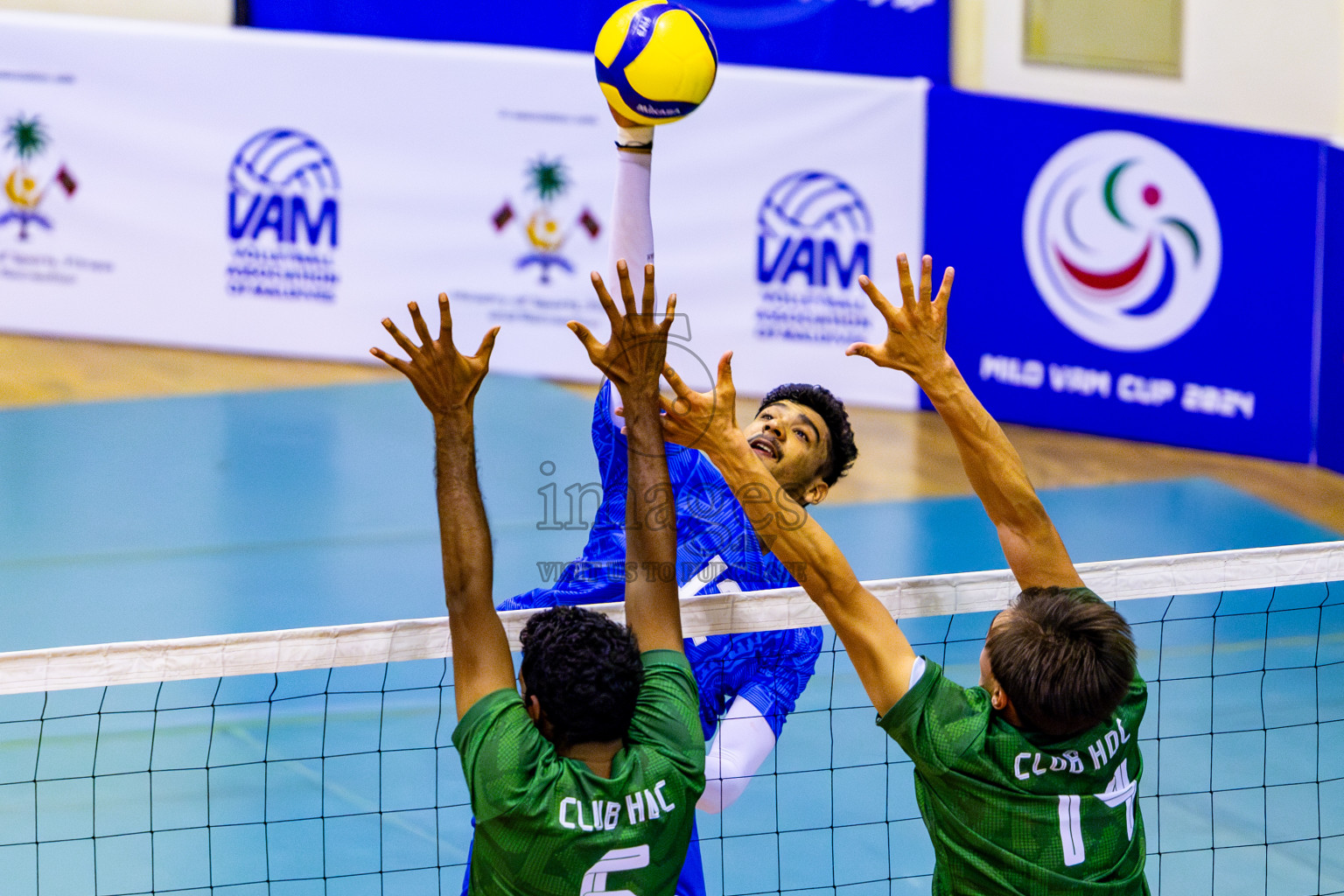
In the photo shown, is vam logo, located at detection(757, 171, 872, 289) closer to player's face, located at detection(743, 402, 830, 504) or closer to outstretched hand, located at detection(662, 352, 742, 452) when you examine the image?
player's face, located at detection(743, 402, 830, 504)

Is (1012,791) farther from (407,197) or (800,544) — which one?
(407,197)

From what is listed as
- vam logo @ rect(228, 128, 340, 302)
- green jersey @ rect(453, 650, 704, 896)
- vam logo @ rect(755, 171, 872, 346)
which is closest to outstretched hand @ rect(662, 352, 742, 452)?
green jersey @ rect(453, 650, 704, 896)

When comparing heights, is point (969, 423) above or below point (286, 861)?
above

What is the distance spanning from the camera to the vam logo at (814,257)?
12.2 meters

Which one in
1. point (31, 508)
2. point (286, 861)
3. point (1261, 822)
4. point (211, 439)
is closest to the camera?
point (286, 861)

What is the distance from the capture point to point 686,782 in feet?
10.1

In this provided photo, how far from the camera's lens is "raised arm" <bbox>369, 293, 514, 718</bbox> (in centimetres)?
311

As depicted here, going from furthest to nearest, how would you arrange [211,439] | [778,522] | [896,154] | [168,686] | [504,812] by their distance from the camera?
[896,154] → [211,439] → [168,686] → [778,522] → [504,812]

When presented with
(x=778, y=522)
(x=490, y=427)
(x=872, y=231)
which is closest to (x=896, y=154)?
(x=872, y=231)

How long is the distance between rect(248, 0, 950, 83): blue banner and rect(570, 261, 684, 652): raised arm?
1019cm

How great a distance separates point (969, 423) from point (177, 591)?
5788mm

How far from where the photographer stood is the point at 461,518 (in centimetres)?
323

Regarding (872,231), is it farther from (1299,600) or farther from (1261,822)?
(1261,822)

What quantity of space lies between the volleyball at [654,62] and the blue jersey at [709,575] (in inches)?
33.8
